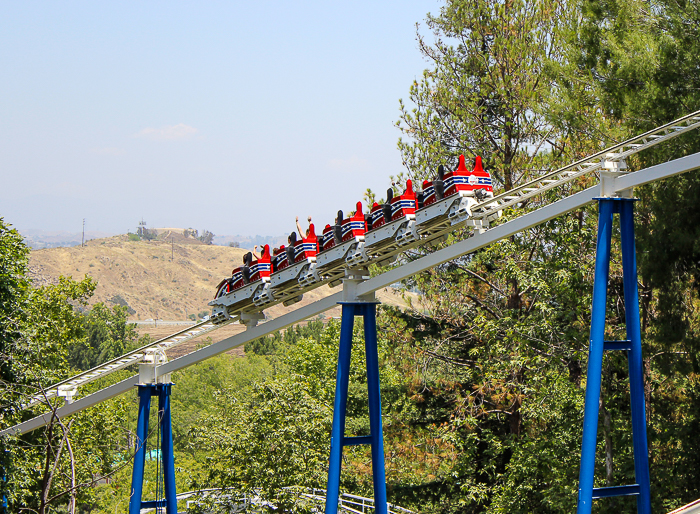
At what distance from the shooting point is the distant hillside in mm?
157525

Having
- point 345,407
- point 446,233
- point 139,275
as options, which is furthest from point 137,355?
point 139,275

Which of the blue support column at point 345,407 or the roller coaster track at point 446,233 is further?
the blue support column at point 345,407

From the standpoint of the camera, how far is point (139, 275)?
174500 millimetres

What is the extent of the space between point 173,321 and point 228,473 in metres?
143

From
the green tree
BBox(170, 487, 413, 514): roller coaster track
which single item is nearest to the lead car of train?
BBox(170, 487, 413, 514): roller coaster track

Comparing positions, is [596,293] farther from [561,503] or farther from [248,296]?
[561,503]

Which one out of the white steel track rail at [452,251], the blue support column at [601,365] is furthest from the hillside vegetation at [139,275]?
the blue support column at [601,365]

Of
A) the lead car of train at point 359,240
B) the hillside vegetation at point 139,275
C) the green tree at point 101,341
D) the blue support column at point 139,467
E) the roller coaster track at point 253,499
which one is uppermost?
the hillside vegetation at point 139,275

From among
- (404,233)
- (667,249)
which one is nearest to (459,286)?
(667,249)

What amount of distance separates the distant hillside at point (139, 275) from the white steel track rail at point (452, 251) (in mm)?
133283

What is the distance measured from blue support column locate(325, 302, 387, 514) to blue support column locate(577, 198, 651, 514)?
14.2 feet

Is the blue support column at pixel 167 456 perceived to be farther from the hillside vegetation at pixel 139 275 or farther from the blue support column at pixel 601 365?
the hillside vegetation at pixel 139 275

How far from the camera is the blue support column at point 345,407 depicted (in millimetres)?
13805

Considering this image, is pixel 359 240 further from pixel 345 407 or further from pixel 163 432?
pixel 163 432
